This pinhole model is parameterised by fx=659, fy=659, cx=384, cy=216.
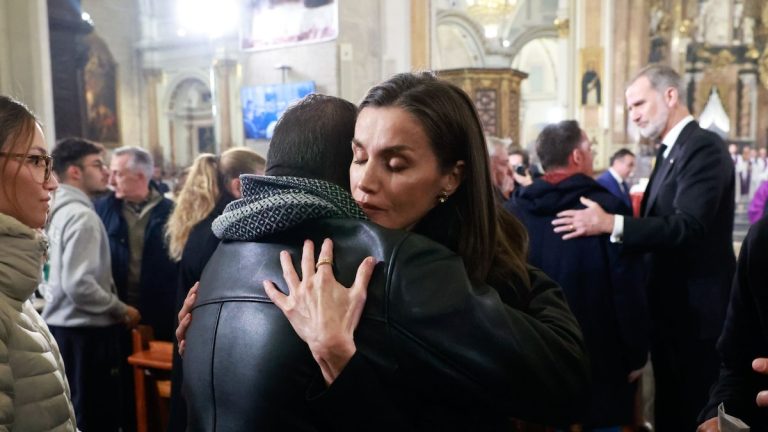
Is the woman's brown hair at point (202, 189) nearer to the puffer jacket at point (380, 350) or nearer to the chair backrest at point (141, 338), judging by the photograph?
the chair backrest at point (141, 338)

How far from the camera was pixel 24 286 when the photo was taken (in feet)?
5.34

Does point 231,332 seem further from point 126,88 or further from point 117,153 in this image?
point 126,88

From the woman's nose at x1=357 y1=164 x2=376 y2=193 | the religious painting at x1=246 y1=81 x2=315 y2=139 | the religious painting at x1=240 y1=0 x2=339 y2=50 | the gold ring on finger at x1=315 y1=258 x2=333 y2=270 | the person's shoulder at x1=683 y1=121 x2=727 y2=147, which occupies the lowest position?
the gold ring on finger at x1=315 y1=258 x2=333 y2=270

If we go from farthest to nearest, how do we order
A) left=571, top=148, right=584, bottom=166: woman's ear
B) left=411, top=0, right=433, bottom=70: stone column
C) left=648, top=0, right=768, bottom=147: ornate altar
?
1. left=648, top=0, right=768, bottom=147: ornate altar
2. left=411, top=0, right=433, bottom=70: stone column
3. left=571, top=148, right=584, bottom=166: woman's ear

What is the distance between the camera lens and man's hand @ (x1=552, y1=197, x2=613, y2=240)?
3.06 meters

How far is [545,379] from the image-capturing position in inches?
41.8

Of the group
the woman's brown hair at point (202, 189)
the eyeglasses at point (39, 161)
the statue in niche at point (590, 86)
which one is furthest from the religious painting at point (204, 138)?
the eyeglasses at point (39, 161)

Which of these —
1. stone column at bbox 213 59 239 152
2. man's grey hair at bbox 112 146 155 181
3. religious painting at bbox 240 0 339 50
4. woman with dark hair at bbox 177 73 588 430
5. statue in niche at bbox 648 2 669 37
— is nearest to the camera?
woman with dark hair at bbox 177 73 588 430

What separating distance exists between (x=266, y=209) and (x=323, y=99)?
0.35 m

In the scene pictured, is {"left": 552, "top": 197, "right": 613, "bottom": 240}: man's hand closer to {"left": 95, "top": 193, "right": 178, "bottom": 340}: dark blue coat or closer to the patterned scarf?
the patterned scarf

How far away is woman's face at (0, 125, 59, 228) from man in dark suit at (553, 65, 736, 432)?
2.18 metres

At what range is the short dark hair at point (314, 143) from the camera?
4.18 feet

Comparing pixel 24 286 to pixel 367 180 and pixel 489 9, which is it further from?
pixel 489 9

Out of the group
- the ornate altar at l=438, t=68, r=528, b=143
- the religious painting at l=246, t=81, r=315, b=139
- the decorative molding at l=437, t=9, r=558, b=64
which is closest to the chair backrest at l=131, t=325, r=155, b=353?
the religious painting at l=246, t=81, r=315, b=139
